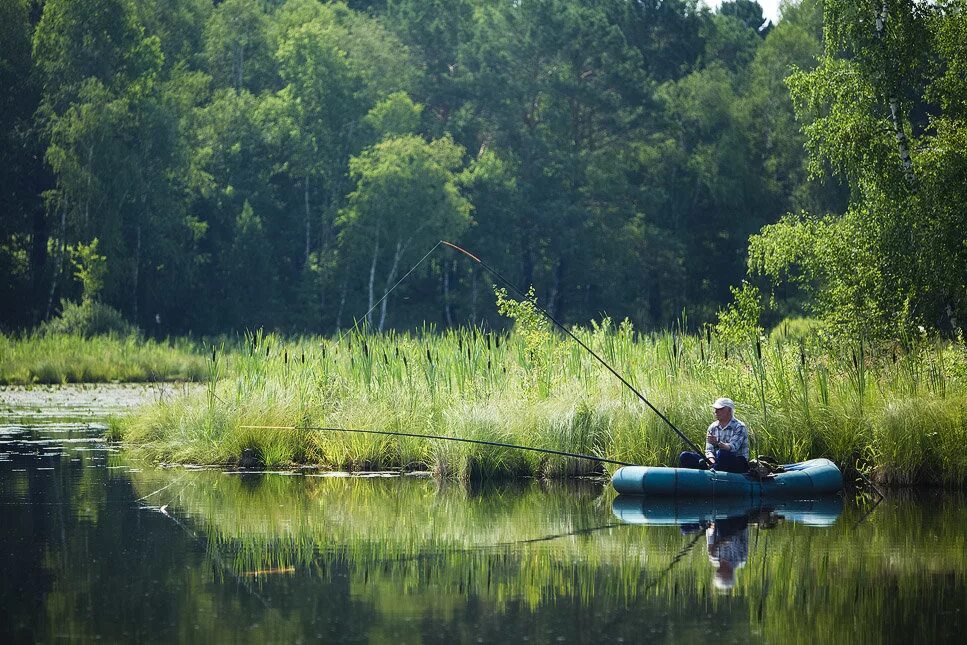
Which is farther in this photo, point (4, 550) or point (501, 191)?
point (501, 191)

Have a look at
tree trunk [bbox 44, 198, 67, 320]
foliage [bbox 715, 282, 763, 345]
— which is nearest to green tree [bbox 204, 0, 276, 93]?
tree trunk [bbox 44, 198, 67, 320]

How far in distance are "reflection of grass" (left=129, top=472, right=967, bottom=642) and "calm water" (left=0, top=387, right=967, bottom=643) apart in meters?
0.02

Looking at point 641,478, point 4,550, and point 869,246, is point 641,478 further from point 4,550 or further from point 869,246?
point 869,246

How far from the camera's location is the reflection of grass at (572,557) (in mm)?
8055

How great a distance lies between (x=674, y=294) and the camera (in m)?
54.5

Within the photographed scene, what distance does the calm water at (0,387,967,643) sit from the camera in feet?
24.7

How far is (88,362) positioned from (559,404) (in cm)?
1986

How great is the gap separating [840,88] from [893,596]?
1265 centimetres

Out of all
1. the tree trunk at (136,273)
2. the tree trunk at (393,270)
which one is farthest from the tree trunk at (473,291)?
the tree trunk at (136,273)

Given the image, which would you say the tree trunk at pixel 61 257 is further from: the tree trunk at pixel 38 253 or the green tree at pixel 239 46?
the green tree at pixel 239 46

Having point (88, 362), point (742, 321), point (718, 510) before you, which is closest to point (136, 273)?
point (88, 362)

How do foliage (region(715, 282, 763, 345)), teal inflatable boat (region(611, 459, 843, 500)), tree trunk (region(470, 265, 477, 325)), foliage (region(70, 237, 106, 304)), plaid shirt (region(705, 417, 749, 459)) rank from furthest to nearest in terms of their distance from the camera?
tree trunk (region(470, 265, 477, 325)) → foliage (region(70, 237, 106, 304)) → foliage (region(715, 282, 763, 345)) → plaid shirt (region(705, 417, 749, 459)) → teal inflatable boat (region(611, 459, 843, 500))

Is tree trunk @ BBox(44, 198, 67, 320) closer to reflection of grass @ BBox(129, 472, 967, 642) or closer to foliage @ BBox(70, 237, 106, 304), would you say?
foliage @ BBox(70, 237, 106, 304)

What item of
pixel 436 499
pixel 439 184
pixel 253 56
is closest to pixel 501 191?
pixel 439 184
